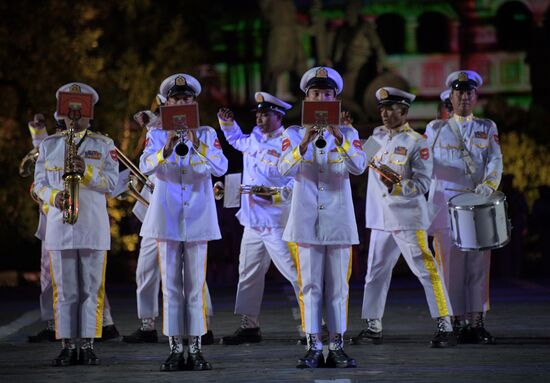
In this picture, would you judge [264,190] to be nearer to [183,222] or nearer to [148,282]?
[148,282]

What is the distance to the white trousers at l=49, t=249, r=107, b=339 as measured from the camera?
11570 millimetres

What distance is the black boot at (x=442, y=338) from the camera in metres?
12.5

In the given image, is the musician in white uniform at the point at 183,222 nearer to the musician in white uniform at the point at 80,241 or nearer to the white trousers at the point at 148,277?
the musician in white uniform at the point at 80,241

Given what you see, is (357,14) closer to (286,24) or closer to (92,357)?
(286,24)

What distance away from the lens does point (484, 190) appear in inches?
507

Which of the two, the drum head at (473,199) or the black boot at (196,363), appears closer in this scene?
the black boot at (196,363)

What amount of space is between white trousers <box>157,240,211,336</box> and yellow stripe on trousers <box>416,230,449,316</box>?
8.15 ft

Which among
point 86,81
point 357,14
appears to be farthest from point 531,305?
point 357,14

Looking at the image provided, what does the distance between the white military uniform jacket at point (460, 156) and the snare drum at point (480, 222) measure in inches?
19.9

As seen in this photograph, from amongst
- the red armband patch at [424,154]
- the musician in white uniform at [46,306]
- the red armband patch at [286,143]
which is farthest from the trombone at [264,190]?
the red armband patch at [286,143]

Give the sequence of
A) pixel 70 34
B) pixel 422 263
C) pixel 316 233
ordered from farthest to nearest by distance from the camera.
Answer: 1. pixel 70 34
2. pixel 422 263
3. pixel 316 233

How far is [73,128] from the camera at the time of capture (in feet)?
38.3

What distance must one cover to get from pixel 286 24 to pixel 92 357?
20219mm

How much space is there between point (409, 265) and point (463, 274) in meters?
0.65
